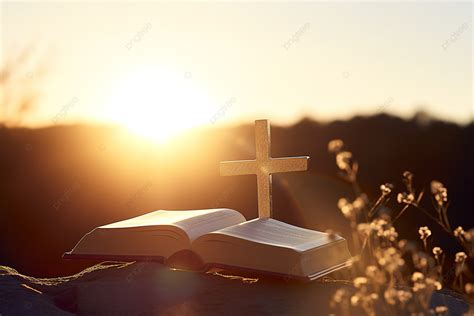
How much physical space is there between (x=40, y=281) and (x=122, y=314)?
1082 millimetres

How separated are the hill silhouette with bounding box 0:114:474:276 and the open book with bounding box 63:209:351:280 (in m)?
4.83

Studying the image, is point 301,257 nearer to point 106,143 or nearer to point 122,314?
point 122,314

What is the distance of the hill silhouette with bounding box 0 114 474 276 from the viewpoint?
34.6ft

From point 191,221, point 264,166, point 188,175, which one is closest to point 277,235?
point 191,221

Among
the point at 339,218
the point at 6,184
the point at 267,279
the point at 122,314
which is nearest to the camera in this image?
the point at 122,314

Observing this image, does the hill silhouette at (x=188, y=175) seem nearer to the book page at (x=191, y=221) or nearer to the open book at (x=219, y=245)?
the book page at (x=191, y=221)

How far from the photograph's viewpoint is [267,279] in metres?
4.96

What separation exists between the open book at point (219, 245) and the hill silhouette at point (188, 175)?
190 inches

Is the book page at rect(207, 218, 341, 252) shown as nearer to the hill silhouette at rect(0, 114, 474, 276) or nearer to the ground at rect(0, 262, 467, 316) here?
the ground at rect(0, 262, 467, 316)

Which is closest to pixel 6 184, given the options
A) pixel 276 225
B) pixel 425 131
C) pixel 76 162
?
pixel 76 162

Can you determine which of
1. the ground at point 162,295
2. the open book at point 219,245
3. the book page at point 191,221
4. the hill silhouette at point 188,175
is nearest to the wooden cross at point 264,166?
the book page at point 191,221

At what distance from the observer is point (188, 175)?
11.1m

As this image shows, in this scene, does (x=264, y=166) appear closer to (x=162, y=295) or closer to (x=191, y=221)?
(x=191, y=221)

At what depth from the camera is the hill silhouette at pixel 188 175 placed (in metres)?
10.5
